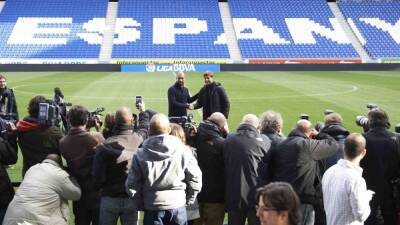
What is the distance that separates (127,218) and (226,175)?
4.01 ft

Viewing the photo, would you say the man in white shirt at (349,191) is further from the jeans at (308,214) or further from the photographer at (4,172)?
the photographer at (4,172)

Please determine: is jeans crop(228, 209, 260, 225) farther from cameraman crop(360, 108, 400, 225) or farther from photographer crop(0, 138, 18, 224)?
photographer crop(0, 138, 18, 224)

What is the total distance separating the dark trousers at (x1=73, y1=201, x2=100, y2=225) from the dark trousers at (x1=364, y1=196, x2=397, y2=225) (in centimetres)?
327

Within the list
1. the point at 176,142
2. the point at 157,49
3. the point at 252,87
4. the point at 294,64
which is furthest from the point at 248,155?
the point at 157,49

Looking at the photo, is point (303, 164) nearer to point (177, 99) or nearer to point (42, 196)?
point (42, 196)

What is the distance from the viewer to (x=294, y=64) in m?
42.6

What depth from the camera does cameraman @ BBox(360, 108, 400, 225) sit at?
244 inches

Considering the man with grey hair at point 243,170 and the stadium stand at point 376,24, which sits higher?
the stadium stand at point 376,24

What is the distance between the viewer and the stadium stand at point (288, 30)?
47188mm

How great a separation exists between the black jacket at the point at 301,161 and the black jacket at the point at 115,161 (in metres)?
1.61

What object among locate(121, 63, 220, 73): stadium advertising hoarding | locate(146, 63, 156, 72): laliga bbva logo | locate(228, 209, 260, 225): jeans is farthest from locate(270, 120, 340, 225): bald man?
locate(146, 63, 156, 72): laliga bbva logo

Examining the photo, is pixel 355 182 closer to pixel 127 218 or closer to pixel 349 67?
pixel 127 218

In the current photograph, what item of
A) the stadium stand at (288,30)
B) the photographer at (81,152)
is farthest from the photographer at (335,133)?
the stadium stand at (288,30)

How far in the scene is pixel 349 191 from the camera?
497cm
